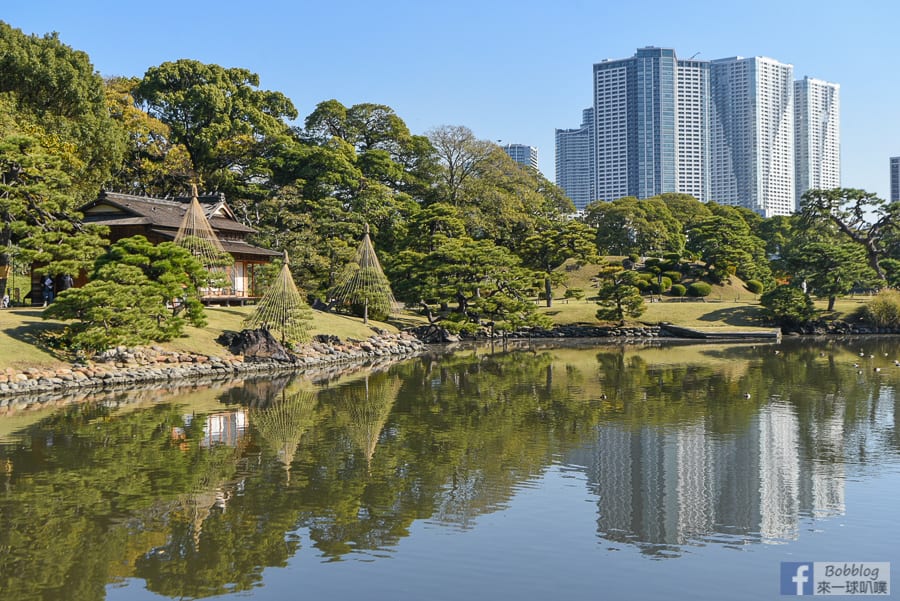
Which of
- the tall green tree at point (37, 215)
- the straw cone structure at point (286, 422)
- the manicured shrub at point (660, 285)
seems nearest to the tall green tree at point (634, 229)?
the manicured shrub at point (660, 285)

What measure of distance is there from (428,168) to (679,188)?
362 feet

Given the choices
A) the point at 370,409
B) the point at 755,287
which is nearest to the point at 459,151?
the point at 755,287

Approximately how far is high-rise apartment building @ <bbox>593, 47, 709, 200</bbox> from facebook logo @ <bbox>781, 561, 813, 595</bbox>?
500ft

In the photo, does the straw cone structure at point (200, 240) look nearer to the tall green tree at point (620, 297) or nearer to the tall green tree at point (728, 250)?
the tall green tree at point (620, 297)

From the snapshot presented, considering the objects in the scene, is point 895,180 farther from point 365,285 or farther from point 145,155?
point 145,155

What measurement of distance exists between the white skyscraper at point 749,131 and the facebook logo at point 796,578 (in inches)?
6339

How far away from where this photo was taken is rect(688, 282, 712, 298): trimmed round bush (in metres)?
58.9

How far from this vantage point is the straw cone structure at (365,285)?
140 ft

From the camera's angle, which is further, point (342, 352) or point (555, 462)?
point (342, 352)

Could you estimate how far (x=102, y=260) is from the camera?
99.3ft

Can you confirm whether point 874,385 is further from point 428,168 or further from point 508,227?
point 428,168

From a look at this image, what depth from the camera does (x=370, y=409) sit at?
22.6 m

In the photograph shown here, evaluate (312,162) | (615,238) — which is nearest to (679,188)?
(615,238)

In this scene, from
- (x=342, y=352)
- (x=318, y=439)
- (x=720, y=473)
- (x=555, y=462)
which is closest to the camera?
(x=720, y=473)
